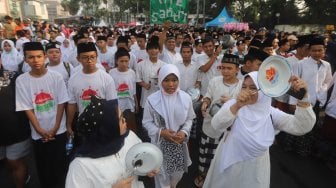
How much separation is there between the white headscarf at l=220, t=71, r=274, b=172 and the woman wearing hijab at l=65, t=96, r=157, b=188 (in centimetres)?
102

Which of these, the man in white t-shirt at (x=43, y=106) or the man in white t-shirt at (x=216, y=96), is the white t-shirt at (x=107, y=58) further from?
the man in white t-shirt at (x=216, y=96)

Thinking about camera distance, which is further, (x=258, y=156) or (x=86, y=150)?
(x=258, y=156)

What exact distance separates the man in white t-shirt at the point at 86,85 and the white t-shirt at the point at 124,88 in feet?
3.17

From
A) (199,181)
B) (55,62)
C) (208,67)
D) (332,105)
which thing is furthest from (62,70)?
(332,105)

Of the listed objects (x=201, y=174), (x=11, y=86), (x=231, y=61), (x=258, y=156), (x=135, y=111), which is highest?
(x=231, y=61)

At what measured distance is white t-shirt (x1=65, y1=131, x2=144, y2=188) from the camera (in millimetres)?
1891

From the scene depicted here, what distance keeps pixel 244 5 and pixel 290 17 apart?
8391 mm

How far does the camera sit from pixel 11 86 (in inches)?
139

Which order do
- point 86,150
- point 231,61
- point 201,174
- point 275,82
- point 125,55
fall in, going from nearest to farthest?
point 86,150 < point 275,82 < point 231,61 < point 201,174 < point 125,55

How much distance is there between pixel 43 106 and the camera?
12.1ft

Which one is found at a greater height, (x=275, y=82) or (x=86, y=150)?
(x=275, y=82)

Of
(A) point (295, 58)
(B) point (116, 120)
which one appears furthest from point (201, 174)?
(A) point (295, 58)

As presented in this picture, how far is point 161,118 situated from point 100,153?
4.97ft

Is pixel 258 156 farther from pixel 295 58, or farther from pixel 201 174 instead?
pixel 295 58
